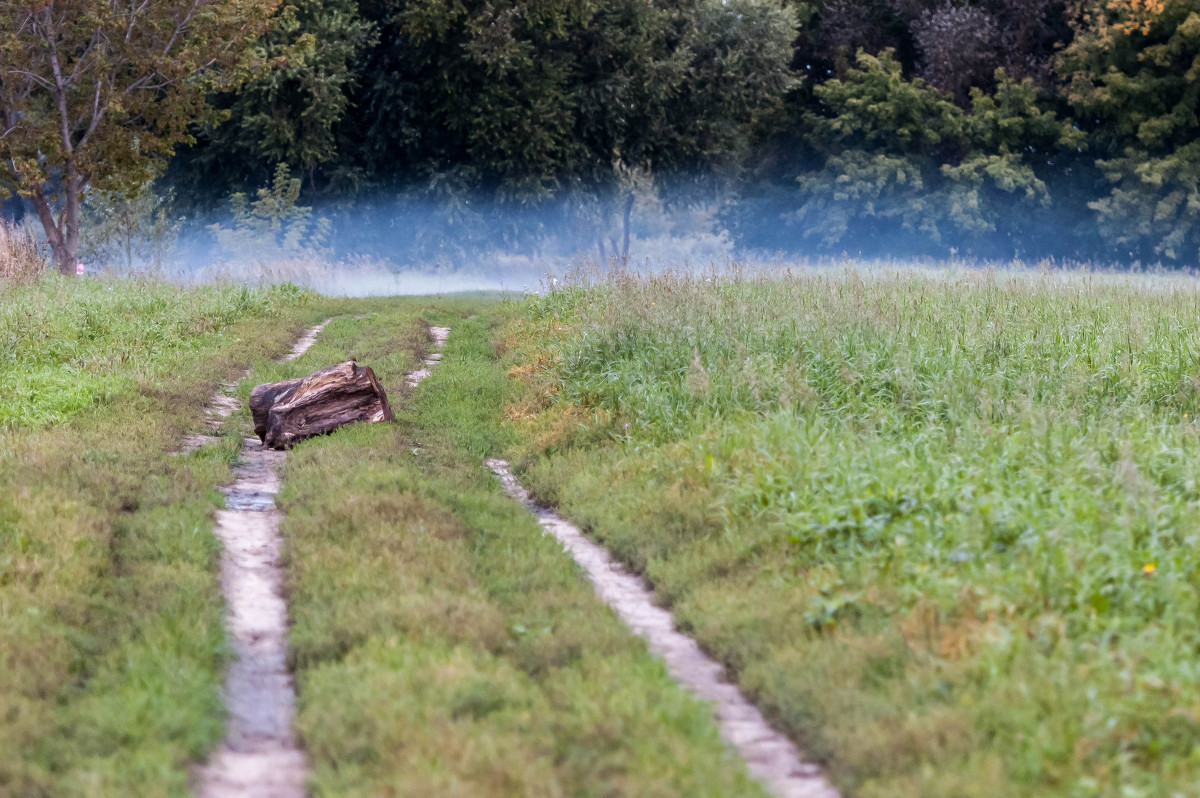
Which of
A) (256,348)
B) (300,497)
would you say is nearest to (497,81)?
(256,348)

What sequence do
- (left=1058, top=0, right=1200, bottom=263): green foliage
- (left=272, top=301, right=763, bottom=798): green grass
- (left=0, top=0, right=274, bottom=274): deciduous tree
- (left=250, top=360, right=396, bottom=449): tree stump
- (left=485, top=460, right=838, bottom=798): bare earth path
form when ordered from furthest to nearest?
(left=1058, top=0, right=1200, bottom=263): green foliage < (left=0, top=0, right=274, bottom=274): deciduous tree < (left=250, top=360, right=396, bottom=449): tree stump < (left=485, top=460, right=838, bottom=798): bare earth path < (left=272, top=301, right=763, bottom=798): green grass

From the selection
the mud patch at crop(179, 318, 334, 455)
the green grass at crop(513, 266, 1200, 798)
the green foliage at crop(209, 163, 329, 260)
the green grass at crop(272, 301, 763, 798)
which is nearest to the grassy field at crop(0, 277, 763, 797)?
the green grass at crop(272, 301, 763, 798)

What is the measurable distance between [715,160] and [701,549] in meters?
31.3

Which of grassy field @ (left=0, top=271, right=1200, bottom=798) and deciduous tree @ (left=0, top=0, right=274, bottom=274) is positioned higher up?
deciduous tree @ (left=0, top=0, right=274, bottom=274)

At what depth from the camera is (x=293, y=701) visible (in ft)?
16.3

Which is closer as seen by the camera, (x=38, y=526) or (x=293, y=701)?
(x=293, y=701)

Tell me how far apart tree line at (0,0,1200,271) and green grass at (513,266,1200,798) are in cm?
1737

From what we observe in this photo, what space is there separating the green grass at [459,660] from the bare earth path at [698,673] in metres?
0.17

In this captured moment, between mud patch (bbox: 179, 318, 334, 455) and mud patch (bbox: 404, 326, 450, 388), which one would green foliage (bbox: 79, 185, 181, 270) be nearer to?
mud patch (bbox: 404, 326, 450, 388)

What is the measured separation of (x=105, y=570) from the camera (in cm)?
637

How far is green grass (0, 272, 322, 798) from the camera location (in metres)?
4.31

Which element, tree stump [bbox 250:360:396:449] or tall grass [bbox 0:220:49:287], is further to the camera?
tall grass [bbox 0:220:49:287]

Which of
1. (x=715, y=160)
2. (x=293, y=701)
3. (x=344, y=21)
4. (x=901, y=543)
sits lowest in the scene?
(x=293, y=701)

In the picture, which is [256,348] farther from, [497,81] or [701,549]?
[497,81]
